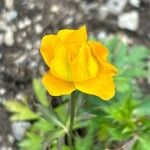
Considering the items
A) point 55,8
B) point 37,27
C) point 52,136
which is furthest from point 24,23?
point 52,136

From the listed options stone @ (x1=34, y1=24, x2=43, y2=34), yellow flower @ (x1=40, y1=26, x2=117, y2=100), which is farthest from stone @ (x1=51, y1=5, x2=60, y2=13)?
yellow flower @ (x1=40, y1=26, x2=117, y2=100)

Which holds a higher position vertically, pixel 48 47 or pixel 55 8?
pixel 48 47

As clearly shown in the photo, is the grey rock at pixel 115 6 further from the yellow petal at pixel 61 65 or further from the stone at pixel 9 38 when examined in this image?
the yellow petal at pixel 61 65

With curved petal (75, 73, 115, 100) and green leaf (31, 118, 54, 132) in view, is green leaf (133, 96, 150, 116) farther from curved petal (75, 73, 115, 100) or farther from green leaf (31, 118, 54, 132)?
curved petal (75, 73, 115, 100)

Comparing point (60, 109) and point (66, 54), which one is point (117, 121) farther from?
point (66, 54)

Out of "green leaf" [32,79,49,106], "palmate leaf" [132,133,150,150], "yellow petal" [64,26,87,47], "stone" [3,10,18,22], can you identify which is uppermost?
"yellow petal" [64,26,87,47]

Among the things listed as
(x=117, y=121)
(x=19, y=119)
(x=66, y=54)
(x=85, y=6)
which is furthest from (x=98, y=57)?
(x=85, y=6)

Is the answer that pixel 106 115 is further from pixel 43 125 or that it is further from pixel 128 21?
pixel 128 21
